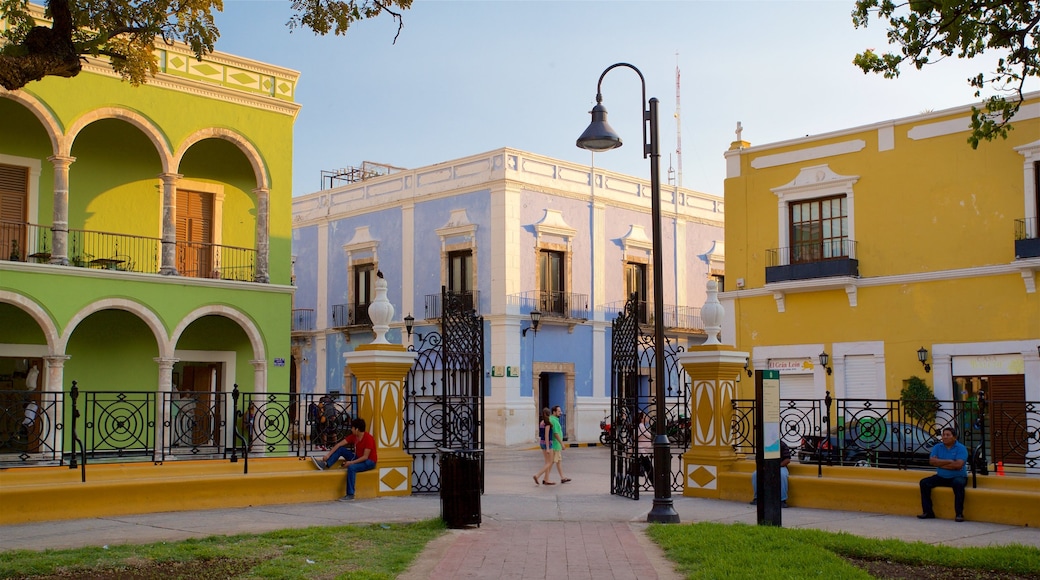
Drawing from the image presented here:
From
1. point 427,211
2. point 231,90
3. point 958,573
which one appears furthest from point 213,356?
point 958,573

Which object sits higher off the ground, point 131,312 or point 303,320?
point 303,320

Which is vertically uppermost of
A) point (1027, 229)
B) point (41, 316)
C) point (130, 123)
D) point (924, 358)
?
A: point (130, 123)

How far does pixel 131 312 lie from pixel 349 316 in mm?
13893

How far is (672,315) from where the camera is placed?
115 feet

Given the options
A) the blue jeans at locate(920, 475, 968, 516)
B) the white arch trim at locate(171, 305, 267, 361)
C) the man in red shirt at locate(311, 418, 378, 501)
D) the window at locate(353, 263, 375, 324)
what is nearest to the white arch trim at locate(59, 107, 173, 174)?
the white arch trim at locate(171, 305, 267, 361)

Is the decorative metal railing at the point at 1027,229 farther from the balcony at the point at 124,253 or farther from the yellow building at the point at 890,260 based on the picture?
the balcony at the point at 124,253

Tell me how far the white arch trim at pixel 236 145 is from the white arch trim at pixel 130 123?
0.74 feet

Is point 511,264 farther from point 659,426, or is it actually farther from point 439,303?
point 659,426

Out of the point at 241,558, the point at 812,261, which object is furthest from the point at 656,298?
the point at 812,261

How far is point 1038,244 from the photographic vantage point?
21.1m

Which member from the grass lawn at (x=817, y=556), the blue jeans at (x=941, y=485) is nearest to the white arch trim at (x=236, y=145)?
the grass lawn at (x=817, y=556)

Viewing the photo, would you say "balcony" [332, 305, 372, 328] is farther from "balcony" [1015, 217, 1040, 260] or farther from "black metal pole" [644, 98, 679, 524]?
"black metal pole" [644, 98, 679, 524]

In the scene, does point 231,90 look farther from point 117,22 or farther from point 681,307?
point 681,307

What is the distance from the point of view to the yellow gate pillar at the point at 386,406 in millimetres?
13289
